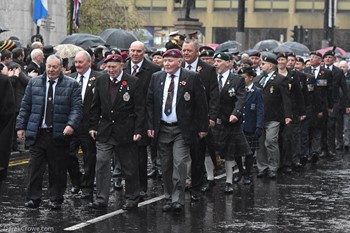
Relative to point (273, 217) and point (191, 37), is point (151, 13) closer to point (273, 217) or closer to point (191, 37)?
point (191, 37)

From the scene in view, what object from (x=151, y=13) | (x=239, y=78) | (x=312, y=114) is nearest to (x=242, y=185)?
(x=239, y=78)

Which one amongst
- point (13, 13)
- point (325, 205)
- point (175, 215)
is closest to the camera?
point (175, 215)

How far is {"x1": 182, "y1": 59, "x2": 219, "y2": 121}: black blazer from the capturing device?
15055 mm

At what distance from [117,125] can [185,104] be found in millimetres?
889

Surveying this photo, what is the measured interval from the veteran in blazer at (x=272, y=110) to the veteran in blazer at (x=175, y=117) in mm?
4258

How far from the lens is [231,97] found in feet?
53.2

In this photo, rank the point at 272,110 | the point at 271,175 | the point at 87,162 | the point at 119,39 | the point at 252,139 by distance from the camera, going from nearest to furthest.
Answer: the point at 87,162, the point at 252,139, the point at 271,175, the point at 272,110, the point at 119,39

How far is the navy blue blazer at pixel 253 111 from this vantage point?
17422mm

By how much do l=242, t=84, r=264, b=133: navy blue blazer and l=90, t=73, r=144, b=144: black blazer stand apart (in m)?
3.69

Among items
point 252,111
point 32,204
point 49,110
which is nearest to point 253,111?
point 252,111

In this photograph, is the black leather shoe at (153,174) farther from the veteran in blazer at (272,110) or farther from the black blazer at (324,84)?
the black blazer at (324,84)

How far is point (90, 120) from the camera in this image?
1412cm

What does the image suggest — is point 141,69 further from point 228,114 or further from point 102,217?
point 102,217

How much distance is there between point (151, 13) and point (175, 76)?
241ft
